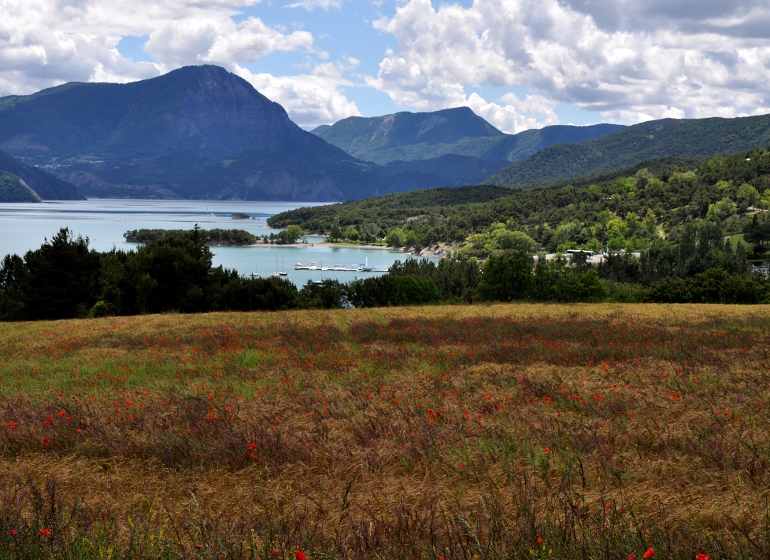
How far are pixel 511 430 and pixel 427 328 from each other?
12956mm

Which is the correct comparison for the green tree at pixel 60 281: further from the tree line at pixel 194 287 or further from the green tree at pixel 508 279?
the green tree at pixel 508 279

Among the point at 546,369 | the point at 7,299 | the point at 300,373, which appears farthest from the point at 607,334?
the point at 7,299

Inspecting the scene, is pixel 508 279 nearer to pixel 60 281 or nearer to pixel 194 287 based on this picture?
pixel 194 287

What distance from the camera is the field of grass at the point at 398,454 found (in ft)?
17.0

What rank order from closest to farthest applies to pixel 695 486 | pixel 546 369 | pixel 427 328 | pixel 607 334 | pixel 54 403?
pixel 695 486
pixel 54 403
pixel 546 369
pixel 607 334
pixel 427 328

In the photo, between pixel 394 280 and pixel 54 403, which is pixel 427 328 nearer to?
pixel 54 403

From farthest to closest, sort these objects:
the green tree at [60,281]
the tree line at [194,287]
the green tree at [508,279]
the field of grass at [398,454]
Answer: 1. the green tree at [508,279]
2. the green tree at [60,281]
3. the tree line at [194,287]
4. the field of grass at [398,454]

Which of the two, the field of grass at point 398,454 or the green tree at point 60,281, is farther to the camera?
the green tree at point 60,281

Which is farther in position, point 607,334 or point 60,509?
point 607,334

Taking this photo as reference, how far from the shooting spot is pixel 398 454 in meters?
7.73

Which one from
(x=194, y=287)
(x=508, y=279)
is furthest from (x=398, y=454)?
(x=508, y=279)

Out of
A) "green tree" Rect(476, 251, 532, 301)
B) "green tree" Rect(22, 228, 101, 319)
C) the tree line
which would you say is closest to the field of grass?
→ the tree line

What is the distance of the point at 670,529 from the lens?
17.9ft

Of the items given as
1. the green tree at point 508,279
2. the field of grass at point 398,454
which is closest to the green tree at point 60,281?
the green tree at point 508,279
